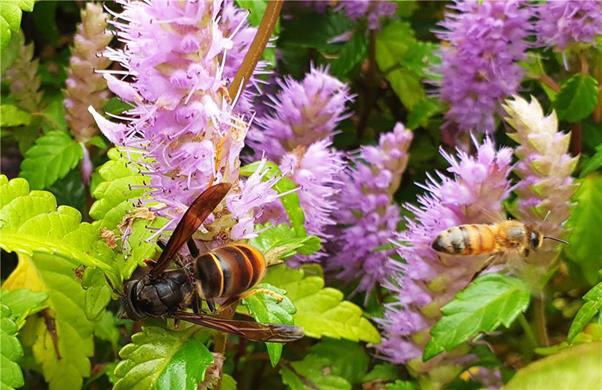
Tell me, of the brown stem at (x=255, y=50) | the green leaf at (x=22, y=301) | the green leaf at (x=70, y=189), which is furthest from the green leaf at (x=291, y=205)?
the green leaf at (x=70, y=189)

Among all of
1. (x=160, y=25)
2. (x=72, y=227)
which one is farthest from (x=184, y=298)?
(x=160, y=25)

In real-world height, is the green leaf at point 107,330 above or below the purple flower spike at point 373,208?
below

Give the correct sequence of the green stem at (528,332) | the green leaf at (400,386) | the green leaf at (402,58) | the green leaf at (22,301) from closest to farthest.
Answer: the green leaf at (22,301) < the green leaf at (400,386) < the green stem at (528,332) < the green leaf at (402,58)

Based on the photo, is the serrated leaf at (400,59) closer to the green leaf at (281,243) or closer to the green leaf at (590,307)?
the green leaf at (281,243)

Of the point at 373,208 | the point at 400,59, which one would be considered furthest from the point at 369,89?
the point at 373,208

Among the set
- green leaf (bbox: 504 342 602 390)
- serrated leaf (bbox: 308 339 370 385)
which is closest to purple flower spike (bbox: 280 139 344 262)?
serrated leaf (bbox: 308 339 370 385)

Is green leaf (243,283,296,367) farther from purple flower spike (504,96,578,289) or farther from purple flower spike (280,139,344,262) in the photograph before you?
purple flower spike (504,96,578,289)

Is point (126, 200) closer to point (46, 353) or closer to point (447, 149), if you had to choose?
point (46, 353)
